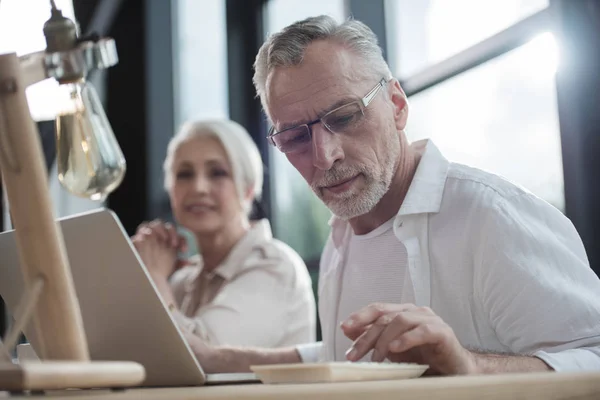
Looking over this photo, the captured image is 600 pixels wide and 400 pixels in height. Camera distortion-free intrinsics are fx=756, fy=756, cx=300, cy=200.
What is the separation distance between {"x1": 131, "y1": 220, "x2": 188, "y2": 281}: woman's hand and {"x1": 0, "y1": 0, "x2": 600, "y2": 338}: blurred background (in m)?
0.56

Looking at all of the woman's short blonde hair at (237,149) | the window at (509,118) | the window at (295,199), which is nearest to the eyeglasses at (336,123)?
the window at (509,118)

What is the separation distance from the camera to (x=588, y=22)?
1792mm

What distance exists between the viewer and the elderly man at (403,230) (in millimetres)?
1278

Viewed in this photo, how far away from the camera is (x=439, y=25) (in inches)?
97.3

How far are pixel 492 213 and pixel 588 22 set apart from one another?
0.65 metres

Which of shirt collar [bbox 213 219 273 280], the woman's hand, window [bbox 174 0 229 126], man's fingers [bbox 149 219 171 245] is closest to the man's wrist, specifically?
shirt collar [bbox 213 219 273 280]

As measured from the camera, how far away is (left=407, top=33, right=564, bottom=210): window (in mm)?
1987

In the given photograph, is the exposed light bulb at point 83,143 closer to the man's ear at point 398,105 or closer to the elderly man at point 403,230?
the elderly man at point 403,230

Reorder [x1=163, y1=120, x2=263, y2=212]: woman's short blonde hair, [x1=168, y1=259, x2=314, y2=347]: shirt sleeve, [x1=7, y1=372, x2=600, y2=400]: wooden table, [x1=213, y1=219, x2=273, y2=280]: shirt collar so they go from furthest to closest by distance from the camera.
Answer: [x1=163, y1=120, x2=263, y2=212]: woman's short blonde hair < [x1=213, y1=219, x2=273, y2=280]: shirt collar < [x1=168, y1=259, x2=314, y2=347]: shirt sleeve < [x1=7, y1=372, x2=600, y2=400]: wooden table

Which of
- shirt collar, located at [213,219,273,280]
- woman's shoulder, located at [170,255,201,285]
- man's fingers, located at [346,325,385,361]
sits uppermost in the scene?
man's fingers, located at [346,325,385,361]

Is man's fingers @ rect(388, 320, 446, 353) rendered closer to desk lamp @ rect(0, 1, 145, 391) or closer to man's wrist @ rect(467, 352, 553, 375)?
man's wrist @ rect(467, 352, 553, 375)

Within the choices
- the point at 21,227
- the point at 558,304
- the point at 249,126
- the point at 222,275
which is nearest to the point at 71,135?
the point at 21,227

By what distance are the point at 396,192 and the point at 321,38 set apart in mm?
388

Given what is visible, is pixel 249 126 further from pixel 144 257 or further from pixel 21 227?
pixel 21 227
